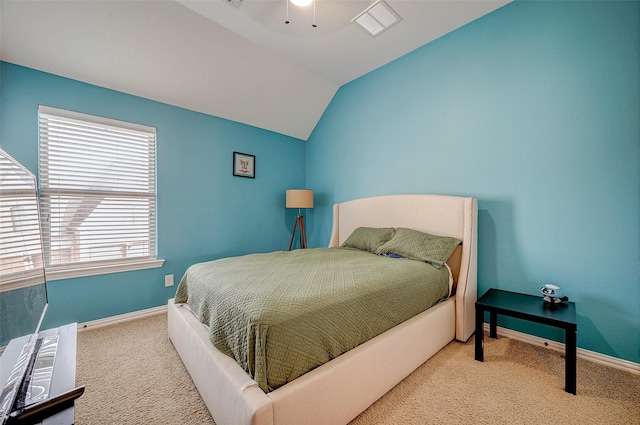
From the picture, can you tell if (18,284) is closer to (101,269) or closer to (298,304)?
(298,304)

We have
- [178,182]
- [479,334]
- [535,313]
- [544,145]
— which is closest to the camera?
[535,313]

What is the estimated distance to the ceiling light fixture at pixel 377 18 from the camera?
7.45 ft

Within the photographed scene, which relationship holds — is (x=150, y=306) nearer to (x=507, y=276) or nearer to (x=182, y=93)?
(x=182, y=93)

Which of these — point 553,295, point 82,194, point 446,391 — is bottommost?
point 446,391

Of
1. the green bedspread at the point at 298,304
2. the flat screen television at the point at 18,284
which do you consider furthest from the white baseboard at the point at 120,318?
the flat screen television at the point at 18,284

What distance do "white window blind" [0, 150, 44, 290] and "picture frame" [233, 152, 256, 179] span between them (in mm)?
2210

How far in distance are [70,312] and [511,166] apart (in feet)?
13.7

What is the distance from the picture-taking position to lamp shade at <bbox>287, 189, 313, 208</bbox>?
12.1 feet

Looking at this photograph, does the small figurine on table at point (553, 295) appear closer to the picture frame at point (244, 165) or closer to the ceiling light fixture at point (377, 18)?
the ceiling light fixture at point (377, 18)

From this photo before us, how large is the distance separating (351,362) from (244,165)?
293 centimetres

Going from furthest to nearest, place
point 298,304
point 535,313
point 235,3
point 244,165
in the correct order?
point 244,165, point 235,3, point 535,313, point 298,304

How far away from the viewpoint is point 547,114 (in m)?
2.10

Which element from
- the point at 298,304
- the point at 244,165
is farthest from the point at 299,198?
the point at 298,304

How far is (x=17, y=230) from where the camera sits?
1056 millimetres
